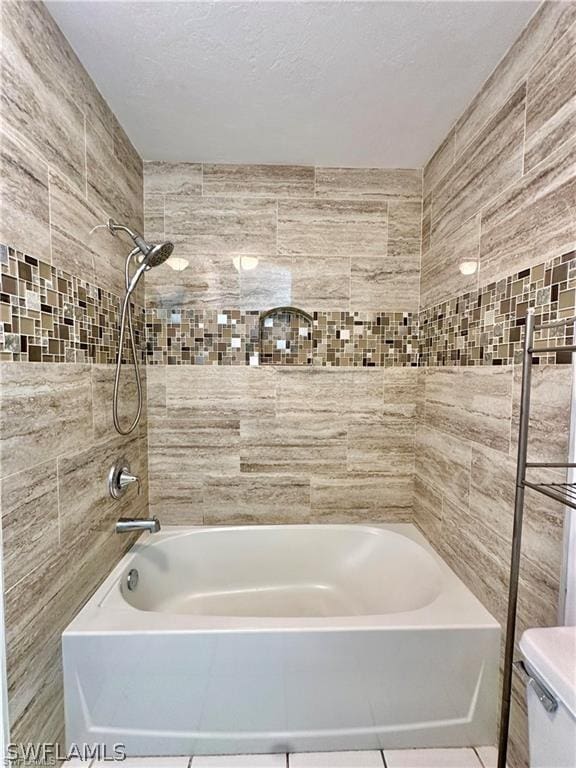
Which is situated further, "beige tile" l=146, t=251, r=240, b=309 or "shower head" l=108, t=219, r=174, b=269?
"beige tile" l=146, t=251, r=240, b=309

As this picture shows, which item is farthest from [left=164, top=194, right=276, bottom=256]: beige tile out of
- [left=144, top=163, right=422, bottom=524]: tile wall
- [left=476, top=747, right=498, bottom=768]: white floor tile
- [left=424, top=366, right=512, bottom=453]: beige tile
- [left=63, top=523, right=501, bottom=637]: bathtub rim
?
[left=476, top=747, right=498, bottom=768]: white floor tile

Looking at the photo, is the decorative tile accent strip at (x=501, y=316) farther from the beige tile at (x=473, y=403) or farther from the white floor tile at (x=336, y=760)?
the white floor tile at (x=336, y=760)

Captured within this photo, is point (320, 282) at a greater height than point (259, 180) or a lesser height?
lesser

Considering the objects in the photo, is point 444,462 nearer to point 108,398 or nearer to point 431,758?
point 431,758

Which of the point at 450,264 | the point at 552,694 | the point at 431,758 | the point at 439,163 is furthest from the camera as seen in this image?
the point at 439,163

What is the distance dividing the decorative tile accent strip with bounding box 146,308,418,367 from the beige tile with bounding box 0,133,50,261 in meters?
0.90

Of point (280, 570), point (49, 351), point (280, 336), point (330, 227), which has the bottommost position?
point (280, 570)

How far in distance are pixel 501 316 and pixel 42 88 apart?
5.50 feet

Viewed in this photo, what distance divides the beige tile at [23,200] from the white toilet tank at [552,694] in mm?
1570

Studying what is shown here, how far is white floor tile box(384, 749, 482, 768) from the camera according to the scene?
4.10 feet

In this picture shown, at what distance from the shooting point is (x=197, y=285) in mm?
2031

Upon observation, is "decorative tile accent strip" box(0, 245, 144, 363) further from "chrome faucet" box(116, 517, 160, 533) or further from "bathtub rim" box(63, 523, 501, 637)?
"bathtub rim" box(63, 523, 501, 637)

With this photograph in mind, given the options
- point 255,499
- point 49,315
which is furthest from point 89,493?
point 255,499

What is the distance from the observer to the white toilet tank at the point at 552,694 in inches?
26.9
